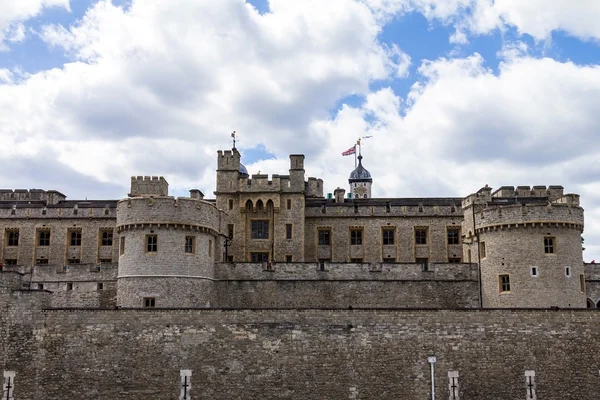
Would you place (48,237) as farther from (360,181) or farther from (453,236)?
(360,181)

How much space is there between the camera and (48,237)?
51000mm

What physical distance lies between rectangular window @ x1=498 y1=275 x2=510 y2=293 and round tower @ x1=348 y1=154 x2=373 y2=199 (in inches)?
1921

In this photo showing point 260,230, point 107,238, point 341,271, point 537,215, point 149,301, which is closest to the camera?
point 149,301

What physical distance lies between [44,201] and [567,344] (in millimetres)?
40866

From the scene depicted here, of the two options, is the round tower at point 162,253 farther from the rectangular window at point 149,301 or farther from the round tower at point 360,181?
the round tower at point 360,181

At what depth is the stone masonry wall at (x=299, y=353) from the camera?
31.7 m

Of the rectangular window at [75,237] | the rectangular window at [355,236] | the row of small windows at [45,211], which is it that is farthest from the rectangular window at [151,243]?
the rectangular window at [355,236]

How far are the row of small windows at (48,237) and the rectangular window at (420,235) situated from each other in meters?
23.6

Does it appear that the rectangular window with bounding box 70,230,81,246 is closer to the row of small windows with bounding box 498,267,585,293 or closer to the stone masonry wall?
the stone masonry wall

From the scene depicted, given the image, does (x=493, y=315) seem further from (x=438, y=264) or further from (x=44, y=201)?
(x=44, y=201)

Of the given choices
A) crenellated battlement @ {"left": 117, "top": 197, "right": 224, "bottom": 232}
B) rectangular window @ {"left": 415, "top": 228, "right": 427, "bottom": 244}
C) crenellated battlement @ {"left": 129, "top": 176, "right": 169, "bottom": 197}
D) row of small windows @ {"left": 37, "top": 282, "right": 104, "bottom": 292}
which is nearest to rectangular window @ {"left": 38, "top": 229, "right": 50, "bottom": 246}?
crenellated battlement @ {"left": 129, "top": 176, "right": 169, "bottom": 197}

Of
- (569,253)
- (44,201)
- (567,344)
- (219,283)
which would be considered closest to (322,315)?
(219,283)

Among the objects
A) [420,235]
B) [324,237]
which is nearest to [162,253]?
[324,237]

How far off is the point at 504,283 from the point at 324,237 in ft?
55.3
